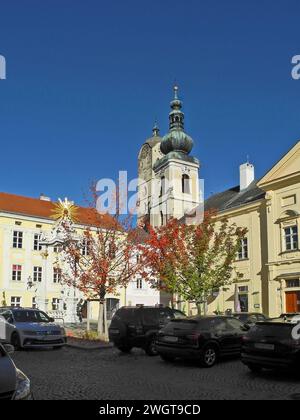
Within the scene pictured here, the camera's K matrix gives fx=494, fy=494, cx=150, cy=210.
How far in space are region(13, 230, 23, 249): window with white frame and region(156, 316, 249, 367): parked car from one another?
38.6 m

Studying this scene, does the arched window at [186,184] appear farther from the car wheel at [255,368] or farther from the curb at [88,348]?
the car wheel at [255,368]

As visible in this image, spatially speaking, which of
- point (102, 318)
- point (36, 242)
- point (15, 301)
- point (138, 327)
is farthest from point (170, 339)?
point (36, 242)

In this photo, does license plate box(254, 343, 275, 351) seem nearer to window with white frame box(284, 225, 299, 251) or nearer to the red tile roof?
window with white frame box(284, 225, 299, 251)

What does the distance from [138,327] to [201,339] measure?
4.25m

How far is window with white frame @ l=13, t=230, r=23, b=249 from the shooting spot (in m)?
50.7

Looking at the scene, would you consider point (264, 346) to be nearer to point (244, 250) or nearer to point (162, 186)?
point (244, 250)

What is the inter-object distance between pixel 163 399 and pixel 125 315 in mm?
9182

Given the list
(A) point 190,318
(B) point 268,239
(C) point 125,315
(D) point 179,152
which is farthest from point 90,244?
(D) point 179,152

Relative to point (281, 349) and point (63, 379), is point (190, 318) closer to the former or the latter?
point (281, 349)

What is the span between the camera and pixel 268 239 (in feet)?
114

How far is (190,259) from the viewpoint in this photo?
3050 cm

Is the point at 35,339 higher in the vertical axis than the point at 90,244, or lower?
lower
